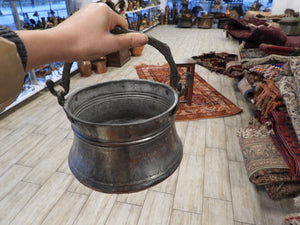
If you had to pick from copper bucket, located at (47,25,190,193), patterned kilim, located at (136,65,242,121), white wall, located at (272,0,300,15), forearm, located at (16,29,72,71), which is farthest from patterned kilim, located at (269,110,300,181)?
white wall, located at (272,0,300,15)

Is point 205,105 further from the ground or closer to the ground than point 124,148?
closer to the ground

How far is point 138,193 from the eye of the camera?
167 cm

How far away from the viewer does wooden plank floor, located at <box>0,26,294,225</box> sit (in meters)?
1.50

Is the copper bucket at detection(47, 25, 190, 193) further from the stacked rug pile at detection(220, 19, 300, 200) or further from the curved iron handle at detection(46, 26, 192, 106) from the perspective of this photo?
the stacked rug pile at detection(220, 19, 300, 200)

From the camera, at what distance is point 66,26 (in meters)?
0.63

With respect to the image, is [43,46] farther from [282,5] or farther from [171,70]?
[282,5]

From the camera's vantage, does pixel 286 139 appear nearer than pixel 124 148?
No

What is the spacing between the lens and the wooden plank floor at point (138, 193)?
58.9 inches

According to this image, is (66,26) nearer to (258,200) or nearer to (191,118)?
(258,200)

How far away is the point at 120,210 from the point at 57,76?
2.92 m

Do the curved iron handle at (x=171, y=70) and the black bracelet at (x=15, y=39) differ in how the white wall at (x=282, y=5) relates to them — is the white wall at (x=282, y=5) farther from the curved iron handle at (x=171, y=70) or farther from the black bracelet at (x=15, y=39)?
the black bracelet at (x=15, y=39)

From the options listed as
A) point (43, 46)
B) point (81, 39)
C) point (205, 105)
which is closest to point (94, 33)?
point (81, 39)

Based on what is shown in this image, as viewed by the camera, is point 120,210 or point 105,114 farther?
point 120,210

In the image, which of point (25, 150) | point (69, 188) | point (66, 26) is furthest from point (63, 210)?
point (66, 26)
